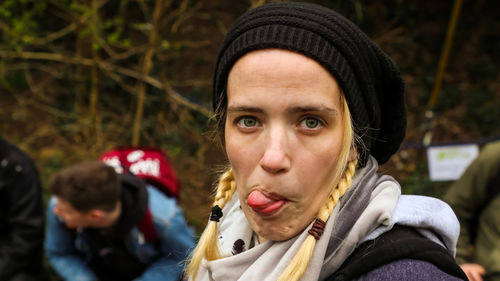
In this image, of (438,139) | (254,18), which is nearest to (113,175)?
(254,18)

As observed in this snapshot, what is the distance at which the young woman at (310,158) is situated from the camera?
101 cm

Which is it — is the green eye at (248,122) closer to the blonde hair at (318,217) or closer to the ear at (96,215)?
the blonde hair at (318,217)

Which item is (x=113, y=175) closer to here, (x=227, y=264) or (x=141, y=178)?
(x=141, y=178)

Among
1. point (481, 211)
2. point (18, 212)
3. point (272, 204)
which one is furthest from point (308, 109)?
point (18, 212)

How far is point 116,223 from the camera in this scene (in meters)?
2.78

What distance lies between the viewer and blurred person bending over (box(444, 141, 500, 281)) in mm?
2223

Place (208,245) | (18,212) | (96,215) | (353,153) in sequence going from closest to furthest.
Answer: (353,153), (208,245), (96,215), (18,212)

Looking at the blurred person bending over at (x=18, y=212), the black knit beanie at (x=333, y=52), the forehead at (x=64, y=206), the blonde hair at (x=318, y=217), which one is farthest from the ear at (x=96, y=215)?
the black knit beanie at (x=333, y=52)

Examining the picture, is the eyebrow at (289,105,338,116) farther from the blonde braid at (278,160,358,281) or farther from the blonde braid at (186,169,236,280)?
the blonde braid at (186,169,236,280)

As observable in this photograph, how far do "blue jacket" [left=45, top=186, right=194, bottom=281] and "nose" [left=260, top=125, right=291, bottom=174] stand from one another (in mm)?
1704

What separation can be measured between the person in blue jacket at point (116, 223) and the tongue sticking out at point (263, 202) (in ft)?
5.95

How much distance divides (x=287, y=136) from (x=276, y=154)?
54 millimetres

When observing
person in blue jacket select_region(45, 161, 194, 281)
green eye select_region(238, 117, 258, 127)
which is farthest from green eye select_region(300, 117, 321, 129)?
person in blue jacket select_region(45, 161, 194, 281)

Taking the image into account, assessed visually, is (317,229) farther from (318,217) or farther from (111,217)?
(111,217)
